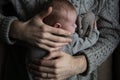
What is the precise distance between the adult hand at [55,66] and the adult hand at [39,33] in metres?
0.04

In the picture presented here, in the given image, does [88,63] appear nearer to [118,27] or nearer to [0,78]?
[118,27]

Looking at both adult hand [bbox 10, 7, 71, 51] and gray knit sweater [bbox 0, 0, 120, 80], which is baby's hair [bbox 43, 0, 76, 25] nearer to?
adult hand [bbox 10, 7, 71, 51]

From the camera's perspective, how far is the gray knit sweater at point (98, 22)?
1.31 metres

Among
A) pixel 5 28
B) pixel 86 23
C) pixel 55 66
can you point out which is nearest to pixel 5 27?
pixel 5 28

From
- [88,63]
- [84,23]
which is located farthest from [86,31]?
[88,63]

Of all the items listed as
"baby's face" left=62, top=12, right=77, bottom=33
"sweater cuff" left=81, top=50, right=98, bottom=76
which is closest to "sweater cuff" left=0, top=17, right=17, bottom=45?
"baby's face" left=62, top=12, right=77, bottom=33

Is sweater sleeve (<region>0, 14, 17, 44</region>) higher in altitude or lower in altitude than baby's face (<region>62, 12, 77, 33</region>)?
lower

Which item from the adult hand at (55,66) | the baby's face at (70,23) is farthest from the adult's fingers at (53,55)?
the baby's face at (70,23)

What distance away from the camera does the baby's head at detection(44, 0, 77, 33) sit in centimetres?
117

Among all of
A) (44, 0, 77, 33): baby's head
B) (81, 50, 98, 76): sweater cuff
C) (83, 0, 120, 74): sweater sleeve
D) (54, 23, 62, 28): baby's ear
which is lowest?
(81, 50, 98, 76): sweater cuff

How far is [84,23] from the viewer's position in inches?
52.6

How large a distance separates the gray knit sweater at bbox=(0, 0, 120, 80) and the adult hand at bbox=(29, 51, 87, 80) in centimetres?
10

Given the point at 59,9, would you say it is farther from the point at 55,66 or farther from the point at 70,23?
the point at 55,66

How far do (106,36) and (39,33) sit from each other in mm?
373
